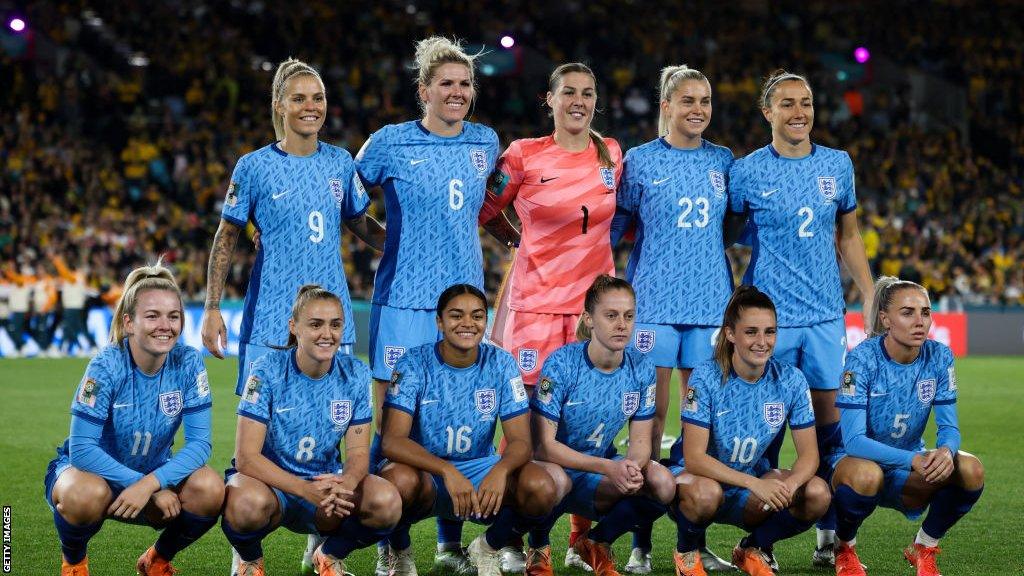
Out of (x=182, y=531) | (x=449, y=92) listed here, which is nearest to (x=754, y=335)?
(x=449, y=92)

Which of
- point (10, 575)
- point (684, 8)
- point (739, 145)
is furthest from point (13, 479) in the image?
point (684, 8)

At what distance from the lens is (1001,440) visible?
34.2 feet

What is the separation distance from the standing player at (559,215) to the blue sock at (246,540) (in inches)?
57.8

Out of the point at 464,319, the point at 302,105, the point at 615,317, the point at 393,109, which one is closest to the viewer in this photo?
the point at 464,319

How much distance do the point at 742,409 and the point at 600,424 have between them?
59 cm

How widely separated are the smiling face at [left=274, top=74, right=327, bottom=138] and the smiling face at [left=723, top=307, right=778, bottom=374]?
196 cm

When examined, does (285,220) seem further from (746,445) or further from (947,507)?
(947,507)

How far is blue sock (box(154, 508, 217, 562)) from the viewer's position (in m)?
4.91

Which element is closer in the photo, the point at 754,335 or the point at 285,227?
the point at 754,335

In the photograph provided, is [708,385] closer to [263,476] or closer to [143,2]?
[263,476]

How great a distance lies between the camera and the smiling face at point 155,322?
4949 millimetres

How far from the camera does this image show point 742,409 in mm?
5340

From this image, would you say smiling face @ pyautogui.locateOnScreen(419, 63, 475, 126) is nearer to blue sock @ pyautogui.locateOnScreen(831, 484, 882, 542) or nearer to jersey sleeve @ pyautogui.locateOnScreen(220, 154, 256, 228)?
jersey sleeve @ pyautogui.locateOnScreen(220, 154, 256, 228)

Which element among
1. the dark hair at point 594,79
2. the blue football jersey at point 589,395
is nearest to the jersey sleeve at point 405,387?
the blue football jersey at point 589,395
